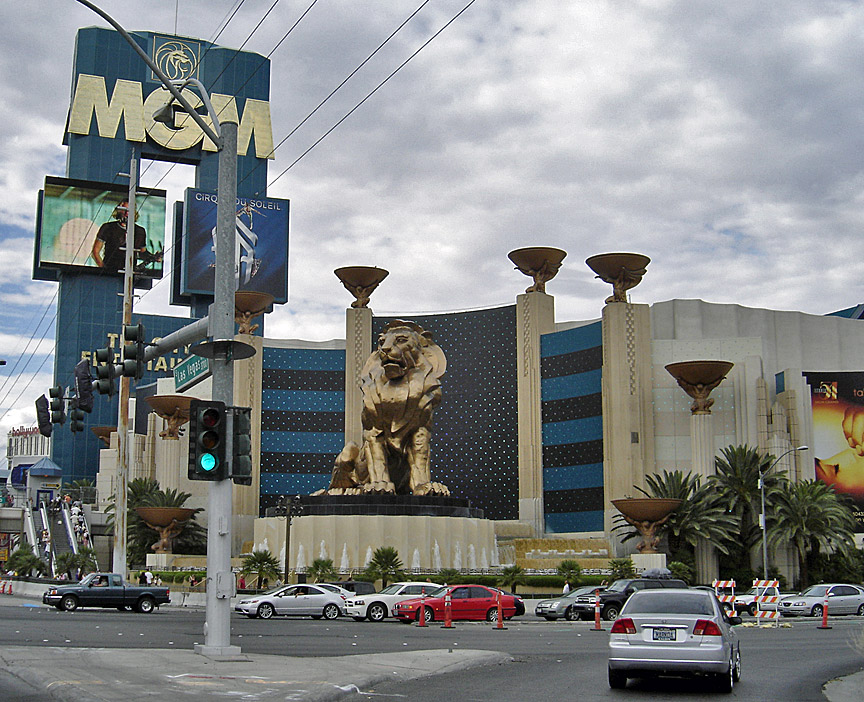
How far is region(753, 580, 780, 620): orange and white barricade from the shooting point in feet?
102

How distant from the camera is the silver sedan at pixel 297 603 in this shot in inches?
1230

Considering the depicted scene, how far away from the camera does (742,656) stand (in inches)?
768

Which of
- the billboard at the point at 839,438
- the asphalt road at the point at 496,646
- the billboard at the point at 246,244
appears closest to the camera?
the asphalt road at the point at 496,646

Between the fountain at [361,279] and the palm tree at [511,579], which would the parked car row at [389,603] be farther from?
the fountain at [361,279]

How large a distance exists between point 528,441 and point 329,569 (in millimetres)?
26055

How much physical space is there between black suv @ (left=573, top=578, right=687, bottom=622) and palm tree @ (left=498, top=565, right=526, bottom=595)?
26.9ft

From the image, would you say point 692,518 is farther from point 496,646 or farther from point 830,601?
point 496,646

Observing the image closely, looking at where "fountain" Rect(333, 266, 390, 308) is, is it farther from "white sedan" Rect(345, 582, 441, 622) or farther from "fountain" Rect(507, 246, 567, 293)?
"white sedan" Rect(345, 582, 441, 622)

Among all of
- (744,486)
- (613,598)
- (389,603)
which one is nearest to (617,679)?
(389,603)

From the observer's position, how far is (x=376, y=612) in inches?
1200

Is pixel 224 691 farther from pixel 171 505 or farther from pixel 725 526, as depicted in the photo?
pixel 171 505

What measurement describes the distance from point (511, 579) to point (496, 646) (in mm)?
21124

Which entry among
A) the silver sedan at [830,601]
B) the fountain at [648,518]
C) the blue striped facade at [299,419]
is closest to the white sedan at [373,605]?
the silver sedan at [830,601]

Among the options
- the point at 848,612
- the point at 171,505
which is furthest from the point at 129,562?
the point at 848,612
